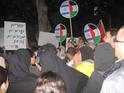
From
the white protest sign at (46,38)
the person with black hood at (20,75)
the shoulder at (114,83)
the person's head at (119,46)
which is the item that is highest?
the person's head at (119,46)

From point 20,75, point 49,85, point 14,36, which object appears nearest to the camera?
point 49,85

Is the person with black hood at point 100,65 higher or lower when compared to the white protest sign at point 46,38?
higher

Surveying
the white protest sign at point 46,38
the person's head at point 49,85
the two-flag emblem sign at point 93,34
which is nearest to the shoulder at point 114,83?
the person's head at point 49,85

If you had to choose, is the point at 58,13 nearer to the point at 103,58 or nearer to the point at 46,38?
the point at 46,38

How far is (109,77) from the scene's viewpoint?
18.1 feet

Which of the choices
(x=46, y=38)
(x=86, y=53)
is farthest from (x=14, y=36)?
(x=86, y=53)

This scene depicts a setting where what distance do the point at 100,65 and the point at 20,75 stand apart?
4.78 feet

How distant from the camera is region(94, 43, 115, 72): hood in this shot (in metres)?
6.82

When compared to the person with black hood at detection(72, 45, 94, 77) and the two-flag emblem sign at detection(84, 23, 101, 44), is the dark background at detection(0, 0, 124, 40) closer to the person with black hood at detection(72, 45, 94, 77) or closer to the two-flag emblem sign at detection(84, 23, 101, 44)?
the two-flag emblem sign at detection(84, 23, 101, 44)

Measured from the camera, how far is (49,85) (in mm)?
4594

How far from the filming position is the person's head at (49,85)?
455 centimetres

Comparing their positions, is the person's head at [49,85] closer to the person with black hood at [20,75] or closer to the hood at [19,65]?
the person with black hood at [20,75]

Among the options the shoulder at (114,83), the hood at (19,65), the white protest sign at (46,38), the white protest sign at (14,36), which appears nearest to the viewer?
the shoulder at (114,83)

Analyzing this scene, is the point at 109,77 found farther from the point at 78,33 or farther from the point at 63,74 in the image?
the point at 78,33
